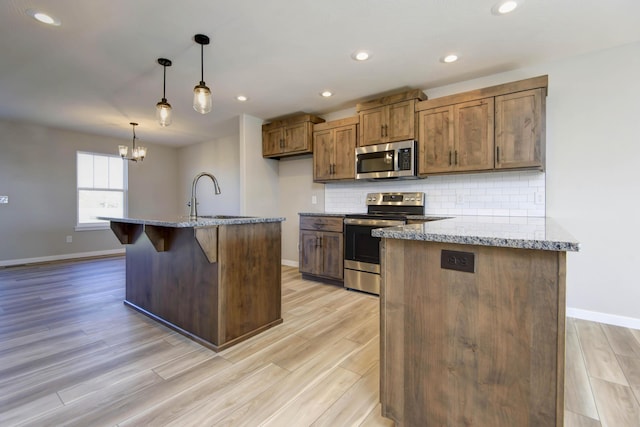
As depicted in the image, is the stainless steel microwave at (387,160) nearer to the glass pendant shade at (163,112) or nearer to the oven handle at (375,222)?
the oven handle at (375,222)

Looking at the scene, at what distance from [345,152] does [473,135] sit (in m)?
1.56

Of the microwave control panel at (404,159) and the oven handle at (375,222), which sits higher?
the microwave control panel at (404,159)

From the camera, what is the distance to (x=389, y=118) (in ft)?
11.5

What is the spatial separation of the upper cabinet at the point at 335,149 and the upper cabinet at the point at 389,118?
0.61 feet

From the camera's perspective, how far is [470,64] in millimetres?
2957

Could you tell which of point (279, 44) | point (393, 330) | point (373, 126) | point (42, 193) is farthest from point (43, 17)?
point (42, 193)

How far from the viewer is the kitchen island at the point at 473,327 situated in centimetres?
105

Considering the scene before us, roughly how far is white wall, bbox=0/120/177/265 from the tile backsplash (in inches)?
223

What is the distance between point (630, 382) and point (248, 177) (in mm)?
4421

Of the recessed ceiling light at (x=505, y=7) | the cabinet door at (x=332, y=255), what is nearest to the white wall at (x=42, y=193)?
the cabinet door at (x=332, y=255)

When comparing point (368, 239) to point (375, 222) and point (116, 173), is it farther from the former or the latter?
point (116, 173)

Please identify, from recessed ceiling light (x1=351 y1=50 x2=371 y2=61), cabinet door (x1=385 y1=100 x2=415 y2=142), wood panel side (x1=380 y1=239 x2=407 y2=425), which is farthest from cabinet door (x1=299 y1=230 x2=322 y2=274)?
wood panel side (x1=380 y1=239 x2=407 y2=425)

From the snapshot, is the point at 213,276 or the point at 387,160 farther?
the point at 387,160

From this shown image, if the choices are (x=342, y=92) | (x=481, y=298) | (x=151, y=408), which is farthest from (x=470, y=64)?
(x=151, y=408)
